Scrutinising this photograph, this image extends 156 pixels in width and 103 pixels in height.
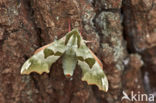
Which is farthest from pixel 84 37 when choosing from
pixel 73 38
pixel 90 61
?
pixel 90 61

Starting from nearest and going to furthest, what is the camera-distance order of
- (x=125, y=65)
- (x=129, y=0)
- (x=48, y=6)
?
(x=48, y=6), (x=129, y=0), (x=125, y=65)

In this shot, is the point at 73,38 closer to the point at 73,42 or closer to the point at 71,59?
the point at 73,42

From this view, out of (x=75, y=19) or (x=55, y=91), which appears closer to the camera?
(x=75, y=19)

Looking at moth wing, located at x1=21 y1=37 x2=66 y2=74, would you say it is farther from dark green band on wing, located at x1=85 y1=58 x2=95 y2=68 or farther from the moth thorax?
dark green band on wing, located at x1=85 y1=58 x2=95 y2=68

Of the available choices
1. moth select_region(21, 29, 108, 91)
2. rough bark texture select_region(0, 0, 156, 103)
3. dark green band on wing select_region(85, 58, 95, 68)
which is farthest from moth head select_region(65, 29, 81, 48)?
dark green band on wing select_region(85, 58, 95, 68)

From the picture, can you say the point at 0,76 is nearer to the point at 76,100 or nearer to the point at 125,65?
the point at 76,100

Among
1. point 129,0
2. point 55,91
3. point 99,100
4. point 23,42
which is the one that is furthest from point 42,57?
point 129,0
